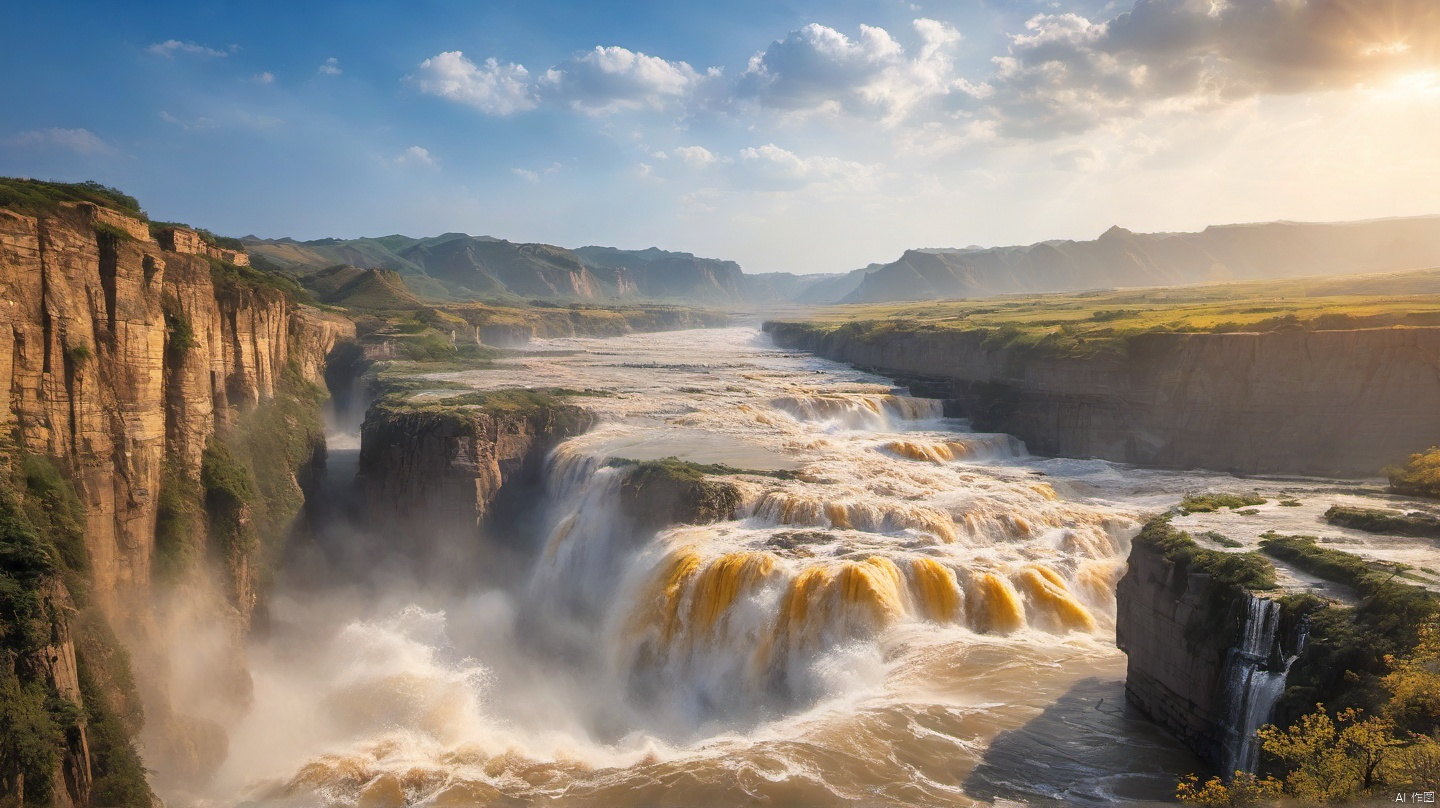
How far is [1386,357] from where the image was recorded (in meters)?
37.7

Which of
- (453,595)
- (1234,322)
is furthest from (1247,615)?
(1234,322)

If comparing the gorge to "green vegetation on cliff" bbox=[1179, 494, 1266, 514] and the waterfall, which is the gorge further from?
"green vegetation on cliff" bbox=[1179, 494, 1266, 514]

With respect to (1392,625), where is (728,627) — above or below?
below

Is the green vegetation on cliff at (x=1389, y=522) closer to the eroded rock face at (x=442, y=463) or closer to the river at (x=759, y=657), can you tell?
the river at (x=759, y=657)

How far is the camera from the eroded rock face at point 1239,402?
3741 centimetres

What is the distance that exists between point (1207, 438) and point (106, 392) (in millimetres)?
46304

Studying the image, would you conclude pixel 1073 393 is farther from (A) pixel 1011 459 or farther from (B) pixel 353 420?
(B) pixel 353 420

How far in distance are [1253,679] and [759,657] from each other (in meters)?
12.7

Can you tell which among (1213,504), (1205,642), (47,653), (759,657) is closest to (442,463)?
(759,657)

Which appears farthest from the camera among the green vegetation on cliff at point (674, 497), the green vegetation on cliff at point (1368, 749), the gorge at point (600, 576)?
the green vegetation on cliff at point (674, 497)

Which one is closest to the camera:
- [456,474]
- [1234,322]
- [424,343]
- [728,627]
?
[728,627]

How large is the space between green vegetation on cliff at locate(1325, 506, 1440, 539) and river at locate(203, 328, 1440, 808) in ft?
3.87

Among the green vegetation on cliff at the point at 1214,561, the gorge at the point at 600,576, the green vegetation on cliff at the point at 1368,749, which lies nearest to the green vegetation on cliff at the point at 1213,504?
the gorge at the point at 600,576

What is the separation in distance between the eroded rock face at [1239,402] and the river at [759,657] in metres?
3.77
